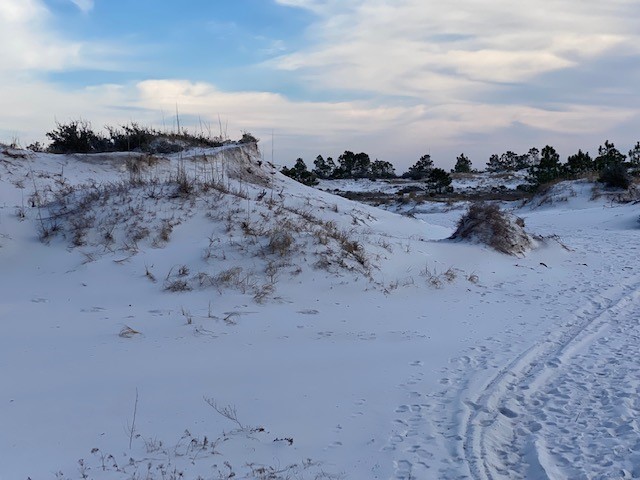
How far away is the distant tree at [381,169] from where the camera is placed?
6456 centimetres

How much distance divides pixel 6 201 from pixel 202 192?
5.15 metres

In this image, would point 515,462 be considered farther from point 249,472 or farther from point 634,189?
point 634,189

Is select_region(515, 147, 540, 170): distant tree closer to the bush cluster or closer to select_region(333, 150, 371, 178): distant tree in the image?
select_region(333, 150, 371, 178): distant tree

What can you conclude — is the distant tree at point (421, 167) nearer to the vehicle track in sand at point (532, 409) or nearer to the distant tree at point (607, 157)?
the distant tree at point (607, 157)

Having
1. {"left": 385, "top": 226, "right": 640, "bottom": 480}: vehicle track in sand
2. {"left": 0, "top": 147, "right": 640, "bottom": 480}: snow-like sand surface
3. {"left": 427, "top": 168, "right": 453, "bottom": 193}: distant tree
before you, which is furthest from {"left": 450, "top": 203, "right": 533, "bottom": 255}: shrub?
{"left": 427, "top": 168, "right": 453, "bottom": 193}: distant tree

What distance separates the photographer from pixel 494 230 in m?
12.6

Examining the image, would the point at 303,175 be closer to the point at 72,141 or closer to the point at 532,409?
the point at 72,141

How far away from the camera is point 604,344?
654 cm

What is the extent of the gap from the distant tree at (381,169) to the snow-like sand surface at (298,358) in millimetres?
53742

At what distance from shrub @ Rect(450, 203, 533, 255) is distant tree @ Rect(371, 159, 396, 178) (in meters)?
50.7

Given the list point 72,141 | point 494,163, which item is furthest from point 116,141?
point 494,163

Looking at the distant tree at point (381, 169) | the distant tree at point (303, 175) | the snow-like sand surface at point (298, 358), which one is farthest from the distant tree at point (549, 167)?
the snow-like sand surface at point (298, 358)

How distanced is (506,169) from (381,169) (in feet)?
51.1

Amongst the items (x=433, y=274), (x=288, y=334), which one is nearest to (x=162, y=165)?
(x=433, y=274)
